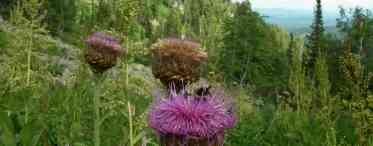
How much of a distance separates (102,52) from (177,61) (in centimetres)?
115

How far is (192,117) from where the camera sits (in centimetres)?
269

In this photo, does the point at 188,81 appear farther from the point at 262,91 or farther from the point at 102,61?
the point at 262,91

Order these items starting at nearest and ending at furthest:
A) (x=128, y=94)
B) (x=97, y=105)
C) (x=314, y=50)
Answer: (x=128, y=94)
(x=97, y=105)
(x=314, y=50)

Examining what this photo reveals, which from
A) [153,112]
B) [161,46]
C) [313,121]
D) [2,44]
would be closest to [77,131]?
[161,46]

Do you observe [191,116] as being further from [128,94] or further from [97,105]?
[97,105]

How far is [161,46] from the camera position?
12.5 ft

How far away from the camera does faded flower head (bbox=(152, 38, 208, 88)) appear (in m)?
3.54

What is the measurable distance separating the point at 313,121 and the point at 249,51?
162 feet

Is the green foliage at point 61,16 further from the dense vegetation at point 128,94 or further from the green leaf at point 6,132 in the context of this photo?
the green leaf at point 6,132

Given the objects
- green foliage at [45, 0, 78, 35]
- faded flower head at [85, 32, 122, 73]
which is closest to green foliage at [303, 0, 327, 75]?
faded flower head at [85, 32, 122, 73]

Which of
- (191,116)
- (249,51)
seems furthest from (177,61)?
(249,51)

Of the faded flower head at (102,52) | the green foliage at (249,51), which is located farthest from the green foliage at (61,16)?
the faded flower head at (102,52)

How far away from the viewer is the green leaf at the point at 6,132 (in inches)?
177

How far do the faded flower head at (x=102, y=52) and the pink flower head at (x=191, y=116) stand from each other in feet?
5.75
